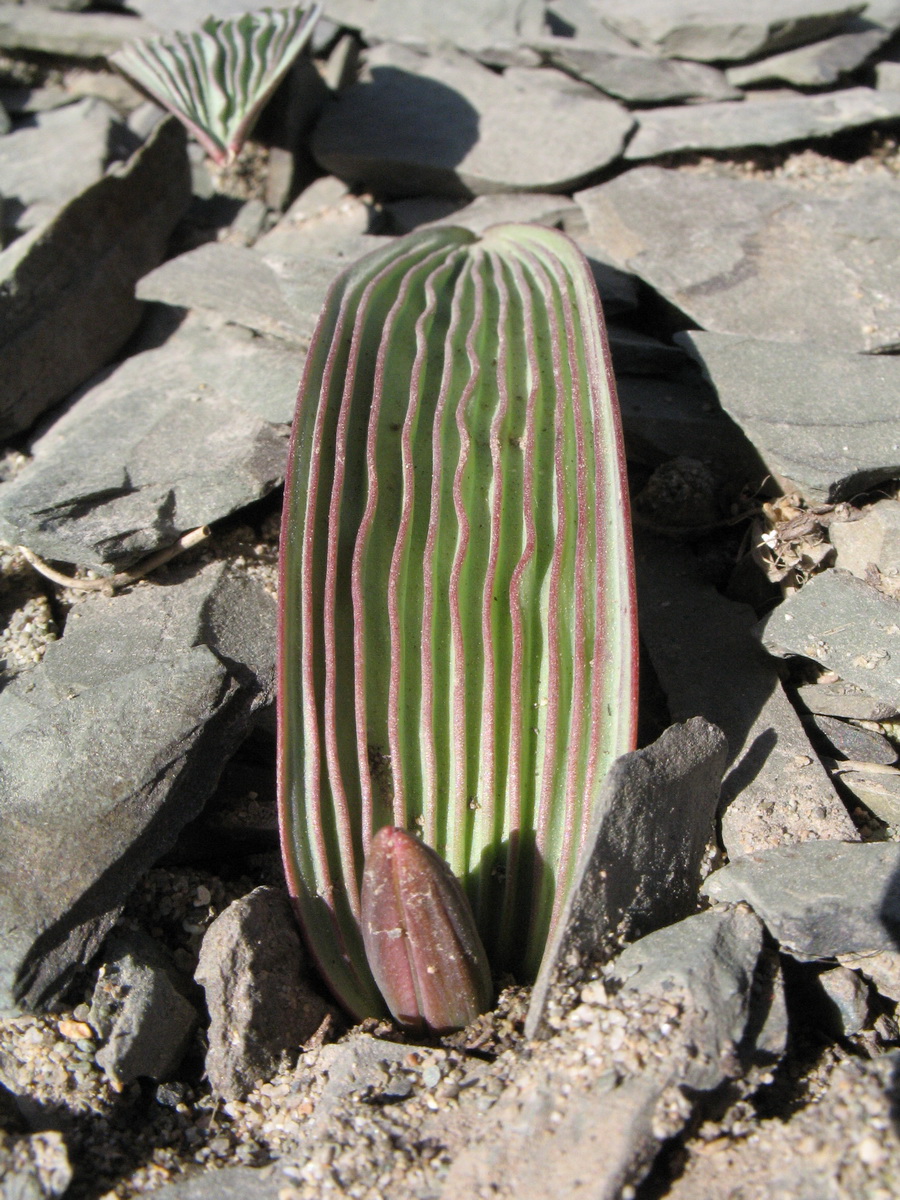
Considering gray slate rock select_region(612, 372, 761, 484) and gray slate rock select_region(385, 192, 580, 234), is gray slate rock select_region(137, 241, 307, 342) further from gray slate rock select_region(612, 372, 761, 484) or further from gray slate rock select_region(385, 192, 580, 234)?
gray slate rock select_region(612, 372, 761, 484)

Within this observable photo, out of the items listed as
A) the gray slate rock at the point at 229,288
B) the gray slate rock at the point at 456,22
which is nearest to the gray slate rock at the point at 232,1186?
the gray slate rock at the point at 229,288

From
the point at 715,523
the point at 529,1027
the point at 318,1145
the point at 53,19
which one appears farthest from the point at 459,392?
the point at 53,19

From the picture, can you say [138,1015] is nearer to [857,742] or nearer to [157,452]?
[157,452]

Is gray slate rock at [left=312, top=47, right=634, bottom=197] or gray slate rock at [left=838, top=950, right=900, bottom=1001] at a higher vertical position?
gray slate rock at [left=312, top=47, right=634, bottom=197]

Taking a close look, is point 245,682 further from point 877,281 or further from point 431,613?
point 877,281

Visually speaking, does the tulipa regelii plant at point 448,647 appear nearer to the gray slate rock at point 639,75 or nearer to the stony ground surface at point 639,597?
the stony ground surface at point 639,597

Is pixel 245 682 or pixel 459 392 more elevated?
pixel 459 392

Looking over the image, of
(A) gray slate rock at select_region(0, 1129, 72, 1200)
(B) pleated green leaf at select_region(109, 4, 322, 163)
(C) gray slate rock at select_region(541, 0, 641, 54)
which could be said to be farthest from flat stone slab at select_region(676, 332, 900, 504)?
(A) gray slate rock at select_region(0, 1129, 72, 1200)
